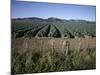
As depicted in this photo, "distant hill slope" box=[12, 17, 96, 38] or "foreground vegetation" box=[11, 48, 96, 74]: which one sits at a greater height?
"distant hill slope" box=[12, 17, 96, 38]

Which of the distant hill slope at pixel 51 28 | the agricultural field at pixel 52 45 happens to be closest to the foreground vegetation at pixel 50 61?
the agricultural field at pixel 52 45

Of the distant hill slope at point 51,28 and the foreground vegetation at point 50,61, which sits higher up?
the distant hill slope at point 51,28

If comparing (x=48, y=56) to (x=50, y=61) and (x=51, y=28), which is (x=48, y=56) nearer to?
(x=50, y=61)

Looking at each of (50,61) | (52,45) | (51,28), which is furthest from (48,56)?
(51,28)

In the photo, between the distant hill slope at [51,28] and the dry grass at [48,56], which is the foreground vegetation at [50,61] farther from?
the distant hill slope at [51,28]

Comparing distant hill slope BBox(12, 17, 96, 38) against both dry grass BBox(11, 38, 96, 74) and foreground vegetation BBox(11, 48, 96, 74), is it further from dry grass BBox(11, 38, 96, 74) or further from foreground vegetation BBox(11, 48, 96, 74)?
foreground vegetation BBox(11, 48, 96, 74)

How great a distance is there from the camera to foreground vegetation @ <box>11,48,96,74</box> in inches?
143

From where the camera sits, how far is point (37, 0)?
372 centimetres

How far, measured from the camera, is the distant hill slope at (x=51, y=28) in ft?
12.0

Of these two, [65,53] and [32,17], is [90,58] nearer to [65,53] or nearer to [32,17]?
[65,53]

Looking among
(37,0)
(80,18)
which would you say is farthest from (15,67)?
(80,18)

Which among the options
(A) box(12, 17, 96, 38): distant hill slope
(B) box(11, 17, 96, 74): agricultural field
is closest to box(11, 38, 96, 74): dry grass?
(B) box(11, 17, 96, 74): agricultural field
